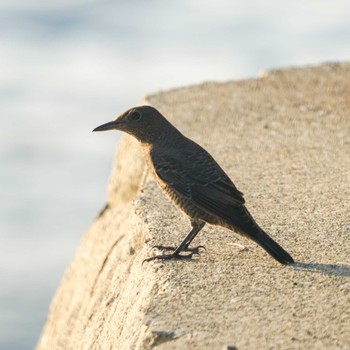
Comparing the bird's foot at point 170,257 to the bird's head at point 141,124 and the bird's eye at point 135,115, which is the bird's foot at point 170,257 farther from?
the bird's eye at point 135,115

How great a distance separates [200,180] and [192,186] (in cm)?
7

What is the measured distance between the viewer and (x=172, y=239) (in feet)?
24.5

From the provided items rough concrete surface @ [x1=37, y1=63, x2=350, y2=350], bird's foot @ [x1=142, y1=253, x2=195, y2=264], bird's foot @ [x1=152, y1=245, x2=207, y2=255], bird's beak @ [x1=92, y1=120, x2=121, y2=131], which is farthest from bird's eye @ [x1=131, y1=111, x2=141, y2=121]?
bird's foot @ [x1=142, y1=253, x2=195, y2=264]

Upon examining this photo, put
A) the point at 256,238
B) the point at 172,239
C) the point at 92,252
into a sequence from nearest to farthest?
the point at 256,238 → the point at 172,239 → the point at 92,252

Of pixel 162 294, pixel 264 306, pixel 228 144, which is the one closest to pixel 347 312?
pixel 264 306

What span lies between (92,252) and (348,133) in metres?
2.61

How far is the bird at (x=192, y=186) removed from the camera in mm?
6840

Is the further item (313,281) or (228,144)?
(228,144)

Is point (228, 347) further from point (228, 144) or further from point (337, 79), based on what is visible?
point (337, 79)

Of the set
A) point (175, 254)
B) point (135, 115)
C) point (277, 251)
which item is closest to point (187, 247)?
point (175, 254)

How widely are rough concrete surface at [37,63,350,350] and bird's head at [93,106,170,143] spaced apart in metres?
0.54

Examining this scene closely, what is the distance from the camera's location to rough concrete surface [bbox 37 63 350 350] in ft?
18.9

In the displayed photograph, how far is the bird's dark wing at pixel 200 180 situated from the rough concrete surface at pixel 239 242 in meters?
0.33

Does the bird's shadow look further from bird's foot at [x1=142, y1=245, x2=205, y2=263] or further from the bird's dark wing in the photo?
bird's foot at [x1=142, y1=245, x2=205, y2=263]
